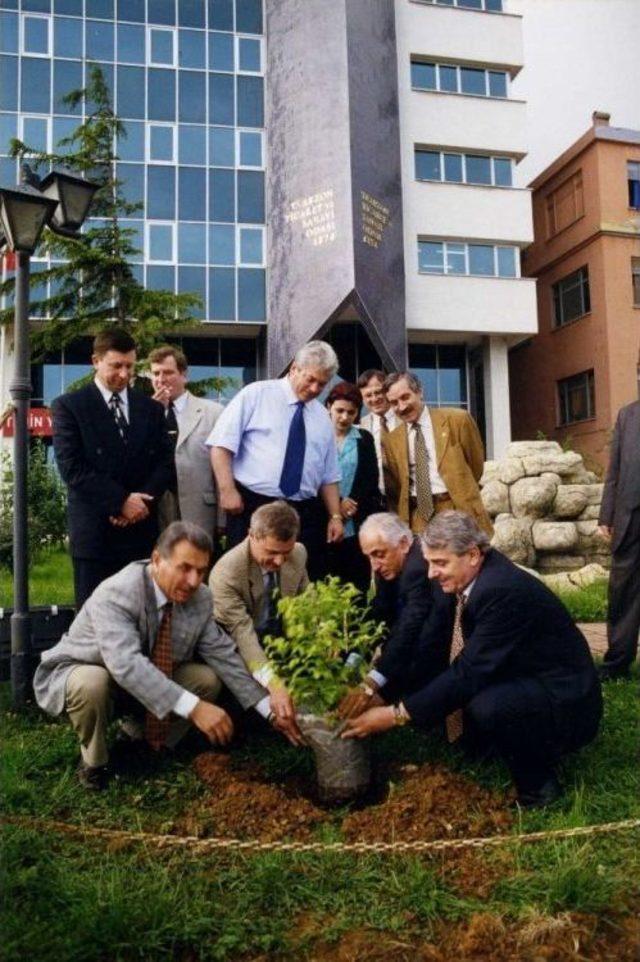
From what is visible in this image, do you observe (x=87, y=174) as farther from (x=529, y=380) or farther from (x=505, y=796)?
(x=529, y=380)

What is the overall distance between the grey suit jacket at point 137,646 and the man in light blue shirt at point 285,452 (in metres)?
0.94

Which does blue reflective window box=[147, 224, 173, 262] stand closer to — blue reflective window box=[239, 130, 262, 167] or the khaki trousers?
blue reflective window box=[239, 130, 262, 167]

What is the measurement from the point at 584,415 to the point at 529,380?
138 inches

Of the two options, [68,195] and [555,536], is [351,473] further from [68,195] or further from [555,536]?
[555,536]

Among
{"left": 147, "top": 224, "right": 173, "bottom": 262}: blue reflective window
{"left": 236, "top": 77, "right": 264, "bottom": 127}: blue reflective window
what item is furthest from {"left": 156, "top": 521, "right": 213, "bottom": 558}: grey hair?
{"left": 236, "top": 77, "right": 264, "bottom": 127}: blue reflective window

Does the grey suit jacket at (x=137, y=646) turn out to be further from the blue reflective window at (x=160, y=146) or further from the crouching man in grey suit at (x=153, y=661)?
the blue reflective window at (x=160, y=146)

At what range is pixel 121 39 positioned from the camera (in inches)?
871

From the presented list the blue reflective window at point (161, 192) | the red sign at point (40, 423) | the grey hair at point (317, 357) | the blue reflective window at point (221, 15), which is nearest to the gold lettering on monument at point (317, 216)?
the blue reflective window at point (161, 192)

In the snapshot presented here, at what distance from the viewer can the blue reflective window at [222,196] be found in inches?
884

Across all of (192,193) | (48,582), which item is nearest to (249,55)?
(192,193)

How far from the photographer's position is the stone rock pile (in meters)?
12.4

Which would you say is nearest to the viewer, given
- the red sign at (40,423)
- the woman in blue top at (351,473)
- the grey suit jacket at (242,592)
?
the grey suit jacket at (242,592)

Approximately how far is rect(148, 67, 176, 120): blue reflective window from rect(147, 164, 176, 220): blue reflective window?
144 cm

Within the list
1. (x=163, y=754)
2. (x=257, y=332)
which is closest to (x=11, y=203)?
(x=163, y=754)
